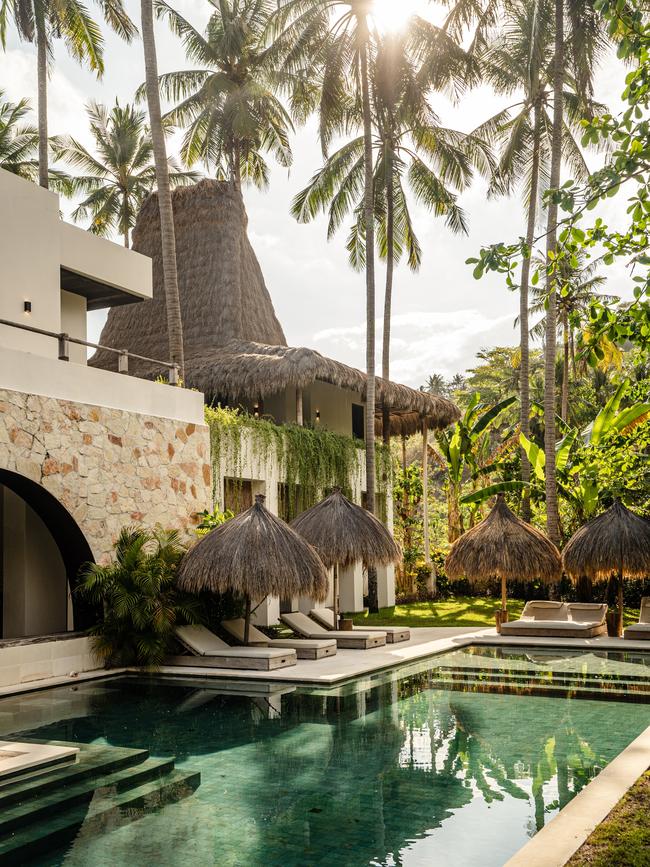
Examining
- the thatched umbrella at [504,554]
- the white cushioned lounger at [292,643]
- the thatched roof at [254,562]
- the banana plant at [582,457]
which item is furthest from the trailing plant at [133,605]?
the banana plant at [582,457]

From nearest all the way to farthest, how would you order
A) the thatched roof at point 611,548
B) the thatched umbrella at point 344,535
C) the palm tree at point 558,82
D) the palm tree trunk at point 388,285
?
the thatched umbrella at point 344,535
the thatched roof at point 611,548
the palm tree at point 558,82
the palm tree trunk at point 388,285

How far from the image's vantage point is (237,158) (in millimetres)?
26453

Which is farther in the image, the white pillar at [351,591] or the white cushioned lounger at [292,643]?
the white pillar at [351,591]

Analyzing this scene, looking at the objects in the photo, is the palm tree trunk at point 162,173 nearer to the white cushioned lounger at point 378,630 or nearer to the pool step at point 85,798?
the white cushioned lounger at point 378,630

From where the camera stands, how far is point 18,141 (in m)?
29.5

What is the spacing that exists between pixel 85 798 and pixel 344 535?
28.2 ft

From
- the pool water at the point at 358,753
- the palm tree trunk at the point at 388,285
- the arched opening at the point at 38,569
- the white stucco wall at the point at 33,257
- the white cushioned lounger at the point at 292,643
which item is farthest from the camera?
the palm tree trunk at the point at 388,285

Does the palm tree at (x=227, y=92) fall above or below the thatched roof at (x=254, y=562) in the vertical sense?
above

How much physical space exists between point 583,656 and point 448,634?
326cm

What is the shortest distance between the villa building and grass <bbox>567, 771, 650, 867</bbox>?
784 cm

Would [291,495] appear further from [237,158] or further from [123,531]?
[237,158]

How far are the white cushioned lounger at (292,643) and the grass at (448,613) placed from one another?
542cm

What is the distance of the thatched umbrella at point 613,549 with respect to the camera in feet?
51.0

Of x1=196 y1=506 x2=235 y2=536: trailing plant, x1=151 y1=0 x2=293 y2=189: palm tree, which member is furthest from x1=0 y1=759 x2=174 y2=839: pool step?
x1=151 y1=0 x2=293 y2=189: palm tree
